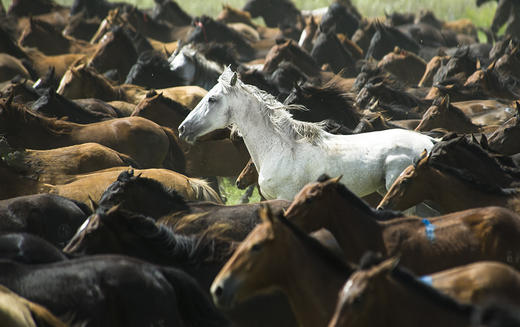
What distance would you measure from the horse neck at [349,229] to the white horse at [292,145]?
2.05 m

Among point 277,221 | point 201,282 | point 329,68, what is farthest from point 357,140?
point 329,68

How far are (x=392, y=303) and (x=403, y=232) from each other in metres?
1.53

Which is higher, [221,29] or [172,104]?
[172,104]

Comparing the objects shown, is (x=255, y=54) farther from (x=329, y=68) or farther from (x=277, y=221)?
(x=277, y=221)

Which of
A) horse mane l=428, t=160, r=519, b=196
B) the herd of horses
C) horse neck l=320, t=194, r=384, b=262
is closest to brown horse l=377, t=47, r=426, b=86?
the herd of horses

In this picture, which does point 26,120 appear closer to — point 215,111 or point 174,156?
point 174,156

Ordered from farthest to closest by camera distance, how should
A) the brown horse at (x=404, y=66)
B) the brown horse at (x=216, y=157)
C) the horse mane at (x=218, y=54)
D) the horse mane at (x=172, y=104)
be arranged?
the brown horse at (x=404, y=66) → the horse mane at (x=218, y=54) → the horse mane at (x=172, y=104) → the brown horse at (x=216, y=157)

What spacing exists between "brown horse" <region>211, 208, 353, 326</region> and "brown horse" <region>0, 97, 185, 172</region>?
5.25 metres

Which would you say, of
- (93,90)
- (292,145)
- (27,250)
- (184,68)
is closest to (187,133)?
(292,145)

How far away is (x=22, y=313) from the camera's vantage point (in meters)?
3.26

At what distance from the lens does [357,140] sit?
6867mm

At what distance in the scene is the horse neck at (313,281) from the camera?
11.7 ft

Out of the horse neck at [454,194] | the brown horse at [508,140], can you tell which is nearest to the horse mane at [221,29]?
the brown horse at [508,140]

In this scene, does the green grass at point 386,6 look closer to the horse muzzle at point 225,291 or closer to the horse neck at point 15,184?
the horse neck at point 15,184
